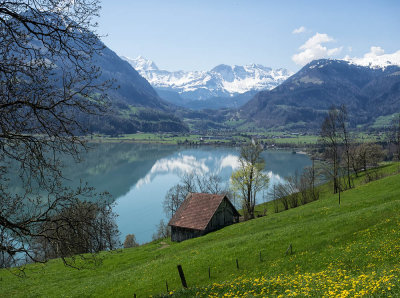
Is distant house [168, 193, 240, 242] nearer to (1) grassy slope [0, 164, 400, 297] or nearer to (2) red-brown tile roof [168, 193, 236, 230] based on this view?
(2) red-brown tile roof [168, 193, 236, 230]

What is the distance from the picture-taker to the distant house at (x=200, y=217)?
46.5 meters

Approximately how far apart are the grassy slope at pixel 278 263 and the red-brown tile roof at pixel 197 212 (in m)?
9.44

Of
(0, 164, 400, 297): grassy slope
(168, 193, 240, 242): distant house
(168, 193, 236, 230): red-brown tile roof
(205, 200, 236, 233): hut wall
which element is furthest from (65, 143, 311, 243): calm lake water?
(0, 164, 400, 297): grassy slope

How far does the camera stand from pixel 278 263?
22.2m

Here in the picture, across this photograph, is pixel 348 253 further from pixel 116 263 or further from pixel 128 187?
pixel 128 187

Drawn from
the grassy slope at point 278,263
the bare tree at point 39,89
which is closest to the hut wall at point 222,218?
the grassy slope at point 278,263

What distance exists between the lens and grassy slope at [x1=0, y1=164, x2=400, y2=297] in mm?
16938

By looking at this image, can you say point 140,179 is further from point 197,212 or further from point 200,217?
point 200,217

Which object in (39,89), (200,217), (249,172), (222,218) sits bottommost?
(222,218)

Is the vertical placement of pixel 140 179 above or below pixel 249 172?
below

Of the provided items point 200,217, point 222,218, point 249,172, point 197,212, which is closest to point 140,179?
point 249,172

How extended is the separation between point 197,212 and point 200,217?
1330mm

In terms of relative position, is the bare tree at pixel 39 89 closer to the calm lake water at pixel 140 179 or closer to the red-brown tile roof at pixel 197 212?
the red-brown tile roof at pixel 197 212

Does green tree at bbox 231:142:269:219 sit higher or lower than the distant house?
higher
